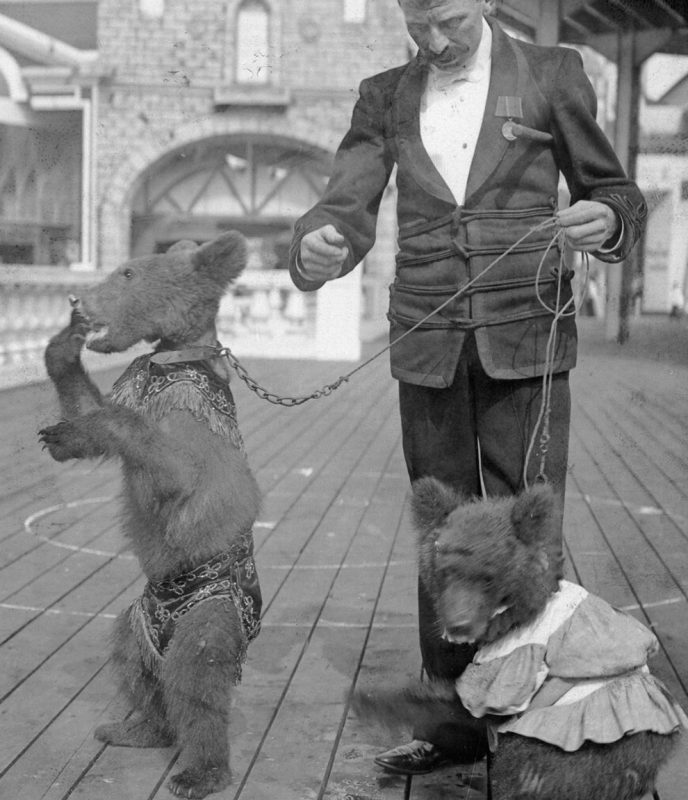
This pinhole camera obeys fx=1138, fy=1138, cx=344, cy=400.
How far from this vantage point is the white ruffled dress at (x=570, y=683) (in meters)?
2.05

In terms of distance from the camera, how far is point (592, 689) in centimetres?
207

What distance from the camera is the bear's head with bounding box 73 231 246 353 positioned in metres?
2.65

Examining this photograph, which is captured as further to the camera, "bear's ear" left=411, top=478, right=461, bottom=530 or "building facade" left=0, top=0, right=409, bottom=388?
"building facade" left=0, top=0, right=409, bottom=388

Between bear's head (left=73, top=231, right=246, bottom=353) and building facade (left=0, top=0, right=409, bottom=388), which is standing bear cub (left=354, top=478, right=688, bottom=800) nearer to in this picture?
bear's head (left=73, top=231, right=246, bottom=353)

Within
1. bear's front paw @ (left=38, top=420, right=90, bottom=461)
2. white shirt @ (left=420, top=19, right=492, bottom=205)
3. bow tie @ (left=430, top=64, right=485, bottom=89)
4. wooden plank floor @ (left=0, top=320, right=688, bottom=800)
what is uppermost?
bow tie @ (left=430, top=64, right=485, bottom=89)

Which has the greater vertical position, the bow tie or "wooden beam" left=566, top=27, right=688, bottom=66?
"wooden beam" left=566, top=27, right=688, bottom=66

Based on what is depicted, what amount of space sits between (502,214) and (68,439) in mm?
1063

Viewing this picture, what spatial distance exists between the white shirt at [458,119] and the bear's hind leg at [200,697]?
1124 mm

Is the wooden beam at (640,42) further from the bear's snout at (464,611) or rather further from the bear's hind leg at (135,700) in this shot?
the bear's snout at (464,611)

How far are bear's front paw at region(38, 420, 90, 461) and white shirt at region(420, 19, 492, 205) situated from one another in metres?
0.97

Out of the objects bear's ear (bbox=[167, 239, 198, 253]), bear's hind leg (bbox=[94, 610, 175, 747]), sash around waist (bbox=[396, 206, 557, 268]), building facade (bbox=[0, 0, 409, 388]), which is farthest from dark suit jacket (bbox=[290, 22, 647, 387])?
building facade (bbox=[0, 0, 409, 388])

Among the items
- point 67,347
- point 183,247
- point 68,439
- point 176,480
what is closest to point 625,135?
point 183,247

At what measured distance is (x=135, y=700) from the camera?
278 cm

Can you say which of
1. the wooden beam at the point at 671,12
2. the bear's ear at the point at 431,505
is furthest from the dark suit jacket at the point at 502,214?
the wooden beam at the point at 671,12
